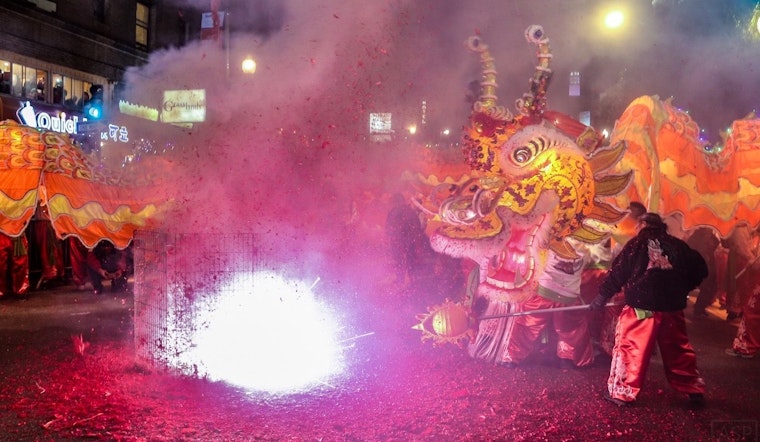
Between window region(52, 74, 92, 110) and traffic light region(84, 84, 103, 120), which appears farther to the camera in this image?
window region(52, 74, 92, 110)

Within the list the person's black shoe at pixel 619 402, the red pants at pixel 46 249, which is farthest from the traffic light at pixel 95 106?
the person's black shoe at pixel 619 402

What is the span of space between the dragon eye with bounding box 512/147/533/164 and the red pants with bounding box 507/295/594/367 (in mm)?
1416

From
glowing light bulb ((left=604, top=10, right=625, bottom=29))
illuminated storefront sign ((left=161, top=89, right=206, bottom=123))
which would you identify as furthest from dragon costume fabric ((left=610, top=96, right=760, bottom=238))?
illuminated storefront sign ((left=161, top=89, right=206, bottom=123))

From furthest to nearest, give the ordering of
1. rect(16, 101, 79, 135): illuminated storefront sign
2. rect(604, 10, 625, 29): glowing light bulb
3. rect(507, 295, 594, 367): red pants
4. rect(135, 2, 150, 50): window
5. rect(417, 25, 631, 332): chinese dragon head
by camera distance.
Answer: rect(135, 2, 150, 50): window, rect(16, 101, 79, 135): illuminated storefront sign, rect(604, 10, 625, 29): glowing light bulb, rect(507, 295, 594, 367): red pants, rect(417, 25, 631, 332): chinese dragon head

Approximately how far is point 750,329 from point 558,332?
2.52m

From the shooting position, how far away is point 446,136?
83.4 feet

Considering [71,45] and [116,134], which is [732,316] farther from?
[71,45]

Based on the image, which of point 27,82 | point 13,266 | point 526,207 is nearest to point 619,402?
point 526,207

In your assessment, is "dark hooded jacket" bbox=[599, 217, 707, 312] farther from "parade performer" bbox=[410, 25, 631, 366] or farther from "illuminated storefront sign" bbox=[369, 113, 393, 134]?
"illuminated storefront sign" bbox=[369, 113, 393, 134]

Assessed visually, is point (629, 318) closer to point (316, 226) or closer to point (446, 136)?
point (316, 226)

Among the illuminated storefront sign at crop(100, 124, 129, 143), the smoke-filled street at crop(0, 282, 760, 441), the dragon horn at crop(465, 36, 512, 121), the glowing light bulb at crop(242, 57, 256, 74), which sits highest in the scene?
the glowing light bulb at crop(242, 57, 256, 74)

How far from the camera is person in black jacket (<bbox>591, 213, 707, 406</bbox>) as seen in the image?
440 cm

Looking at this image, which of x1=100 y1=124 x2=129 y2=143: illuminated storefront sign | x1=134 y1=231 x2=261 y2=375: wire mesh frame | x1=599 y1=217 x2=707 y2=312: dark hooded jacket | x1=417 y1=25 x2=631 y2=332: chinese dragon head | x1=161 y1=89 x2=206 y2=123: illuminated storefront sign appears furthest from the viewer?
x1=161 y1=89 x2=206 y2=123: illuminated storefront sign

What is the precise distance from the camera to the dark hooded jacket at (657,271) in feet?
14.4
